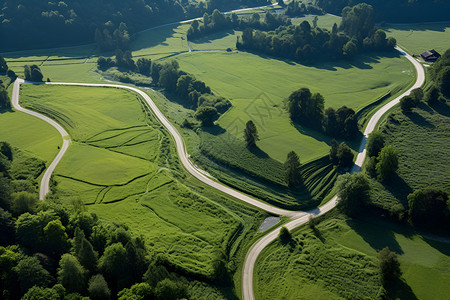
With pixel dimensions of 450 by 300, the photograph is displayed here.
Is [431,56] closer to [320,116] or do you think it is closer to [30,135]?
[320,116]

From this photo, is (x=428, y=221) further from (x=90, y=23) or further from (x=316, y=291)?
(x=90, y=23)

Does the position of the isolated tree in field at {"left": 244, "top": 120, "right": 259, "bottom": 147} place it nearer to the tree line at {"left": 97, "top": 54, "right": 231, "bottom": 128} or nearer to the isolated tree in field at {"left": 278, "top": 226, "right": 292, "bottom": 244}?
the tree line at {"left": 97, "top": 54, "right": 231, "bottom": 128}

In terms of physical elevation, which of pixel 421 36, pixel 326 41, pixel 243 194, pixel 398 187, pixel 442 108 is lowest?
pixel 243 194

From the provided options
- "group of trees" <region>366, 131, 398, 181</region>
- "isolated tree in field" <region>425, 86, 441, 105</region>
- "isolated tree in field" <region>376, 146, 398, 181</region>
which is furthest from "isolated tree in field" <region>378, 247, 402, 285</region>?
"isolated tree in field" <region>425, 86, 441, 105</region>

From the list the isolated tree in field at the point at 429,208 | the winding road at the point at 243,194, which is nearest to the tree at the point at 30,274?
the winding road at the point at 243,194

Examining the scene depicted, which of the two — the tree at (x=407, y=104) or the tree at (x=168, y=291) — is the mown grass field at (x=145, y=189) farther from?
the tree at (x=407, y=104)

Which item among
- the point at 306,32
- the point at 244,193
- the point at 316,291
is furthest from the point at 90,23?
the point at 316,291

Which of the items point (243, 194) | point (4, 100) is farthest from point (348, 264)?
point (4, 100)

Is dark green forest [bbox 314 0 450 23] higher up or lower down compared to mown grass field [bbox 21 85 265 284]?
higher up
